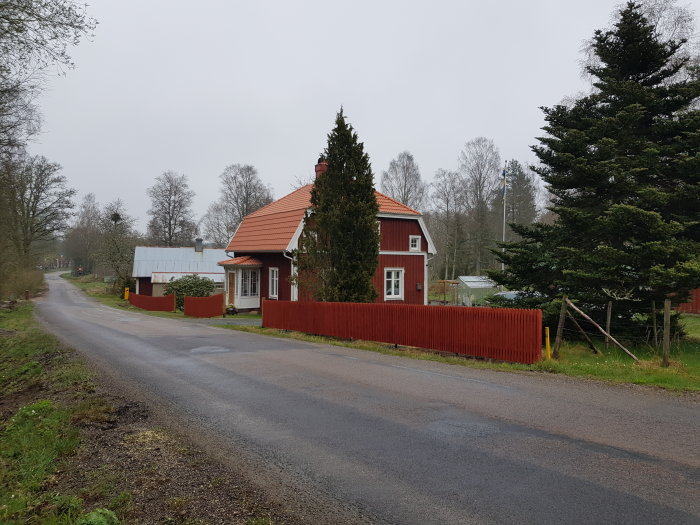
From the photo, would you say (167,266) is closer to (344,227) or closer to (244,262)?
(244,262)

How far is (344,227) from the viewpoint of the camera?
16.5 m

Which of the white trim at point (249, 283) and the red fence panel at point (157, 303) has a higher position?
the white trim at point (249, 283)

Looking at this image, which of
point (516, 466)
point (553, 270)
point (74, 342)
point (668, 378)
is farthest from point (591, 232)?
point (74, 342)

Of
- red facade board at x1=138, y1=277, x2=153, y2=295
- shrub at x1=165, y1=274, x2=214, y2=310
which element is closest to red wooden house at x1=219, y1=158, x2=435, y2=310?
shrub at x1=165, y1=274, x2=214, y2=310

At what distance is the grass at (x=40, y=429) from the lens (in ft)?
13.8

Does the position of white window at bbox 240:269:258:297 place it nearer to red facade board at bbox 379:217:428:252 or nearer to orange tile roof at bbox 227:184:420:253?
orange tile roof at bbox 227:184:420:253

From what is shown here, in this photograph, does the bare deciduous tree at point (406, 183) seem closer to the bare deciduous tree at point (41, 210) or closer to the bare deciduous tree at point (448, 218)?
the bare deciduous tree at point (448, 218)

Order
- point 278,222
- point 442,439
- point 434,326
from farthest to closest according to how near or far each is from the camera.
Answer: point 278,222
point 434,326
point 442,439

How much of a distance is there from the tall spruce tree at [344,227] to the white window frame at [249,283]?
11421 millimetres

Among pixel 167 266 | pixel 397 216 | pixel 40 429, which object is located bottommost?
pixel 40 429

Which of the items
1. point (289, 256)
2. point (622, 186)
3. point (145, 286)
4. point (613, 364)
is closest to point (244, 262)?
point (289, 256)

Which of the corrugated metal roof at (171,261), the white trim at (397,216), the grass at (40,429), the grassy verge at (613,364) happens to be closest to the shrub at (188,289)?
the corrugated metal roof at (171,261)

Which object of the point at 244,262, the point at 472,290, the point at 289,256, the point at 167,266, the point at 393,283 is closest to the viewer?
the point at 289,256

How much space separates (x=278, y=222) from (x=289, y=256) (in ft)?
9.87
